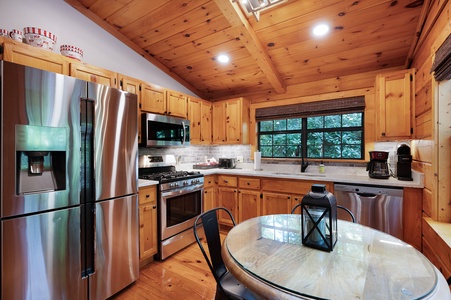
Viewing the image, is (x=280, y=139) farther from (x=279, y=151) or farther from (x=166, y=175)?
(x=166, y=175)

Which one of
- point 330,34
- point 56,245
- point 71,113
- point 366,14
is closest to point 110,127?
point 71,113

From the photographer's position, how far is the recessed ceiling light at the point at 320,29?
7.84 ft

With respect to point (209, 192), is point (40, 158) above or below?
above

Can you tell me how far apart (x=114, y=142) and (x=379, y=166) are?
2965mm

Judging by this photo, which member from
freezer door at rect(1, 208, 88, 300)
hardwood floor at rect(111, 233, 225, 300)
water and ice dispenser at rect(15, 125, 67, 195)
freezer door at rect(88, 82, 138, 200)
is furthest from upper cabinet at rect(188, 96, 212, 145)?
freezer door at rect(1, 208, 88, 300)

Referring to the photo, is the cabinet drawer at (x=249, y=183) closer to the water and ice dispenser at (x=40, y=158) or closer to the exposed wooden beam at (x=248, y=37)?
the exposed wooden beam at (x=248, y=37)

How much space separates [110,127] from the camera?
189cm

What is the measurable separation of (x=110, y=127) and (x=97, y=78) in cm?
77

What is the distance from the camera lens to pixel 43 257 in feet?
4.89

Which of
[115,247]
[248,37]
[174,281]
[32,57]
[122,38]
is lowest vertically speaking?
[174,281]

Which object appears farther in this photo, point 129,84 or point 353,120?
point 353,120

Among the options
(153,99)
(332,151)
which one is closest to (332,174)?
(332,151)

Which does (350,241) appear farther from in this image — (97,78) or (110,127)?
(97,78)

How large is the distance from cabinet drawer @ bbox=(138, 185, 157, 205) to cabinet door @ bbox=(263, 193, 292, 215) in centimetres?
152
